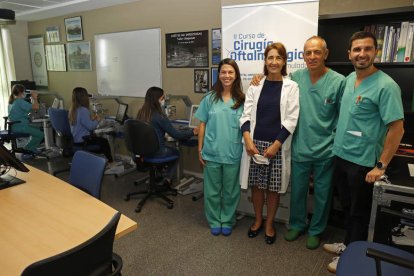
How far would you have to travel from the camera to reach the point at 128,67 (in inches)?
186

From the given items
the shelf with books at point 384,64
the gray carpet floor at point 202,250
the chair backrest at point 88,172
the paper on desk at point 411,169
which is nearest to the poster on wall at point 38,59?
the gray carpet floor at point 202,250

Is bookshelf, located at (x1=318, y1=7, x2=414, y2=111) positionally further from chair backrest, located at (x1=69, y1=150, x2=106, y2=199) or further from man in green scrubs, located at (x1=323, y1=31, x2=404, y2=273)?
chair backrest, located at (x1=69, y1=150, x2=106, y2=199)

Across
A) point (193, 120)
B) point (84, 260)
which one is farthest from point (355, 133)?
point (193, 120)

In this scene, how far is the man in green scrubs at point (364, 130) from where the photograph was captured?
1.80 m

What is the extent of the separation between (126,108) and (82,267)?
3486mm

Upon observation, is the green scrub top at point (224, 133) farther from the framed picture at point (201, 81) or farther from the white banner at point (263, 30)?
the framed picture at point (201, 81)

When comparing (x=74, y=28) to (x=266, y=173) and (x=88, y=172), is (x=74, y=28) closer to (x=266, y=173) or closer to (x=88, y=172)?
(x=88, y=172)

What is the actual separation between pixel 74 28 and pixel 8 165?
4155 mm

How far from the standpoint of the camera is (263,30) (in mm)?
2672

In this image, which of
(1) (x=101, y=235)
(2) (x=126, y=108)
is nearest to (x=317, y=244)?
(1) (x=101, y=235)

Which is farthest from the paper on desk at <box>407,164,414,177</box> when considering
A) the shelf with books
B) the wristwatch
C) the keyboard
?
the keyboard

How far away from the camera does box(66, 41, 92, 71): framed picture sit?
5.31 m

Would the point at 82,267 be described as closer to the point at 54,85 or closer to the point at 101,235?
the point at 101,235

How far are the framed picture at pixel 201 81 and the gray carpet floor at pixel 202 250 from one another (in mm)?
1600
